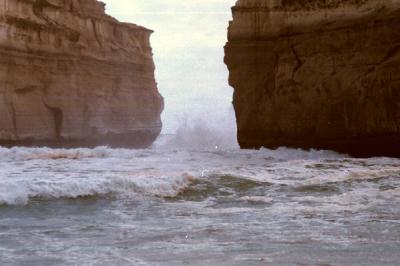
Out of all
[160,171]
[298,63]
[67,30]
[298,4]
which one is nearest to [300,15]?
[298,4]

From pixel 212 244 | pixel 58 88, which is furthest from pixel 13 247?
pixel 58 88

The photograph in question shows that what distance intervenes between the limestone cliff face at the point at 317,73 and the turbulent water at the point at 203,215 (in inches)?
108

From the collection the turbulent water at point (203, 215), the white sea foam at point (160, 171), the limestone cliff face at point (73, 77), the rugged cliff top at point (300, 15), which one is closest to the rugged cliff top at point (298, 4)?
the rugged cliff top at point (300, 15)

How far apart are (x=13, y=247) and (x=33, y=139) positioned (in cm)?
2284

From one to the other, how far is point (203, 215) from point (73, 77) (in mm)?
25215

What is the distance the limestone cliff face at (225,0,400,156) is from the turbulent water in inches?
108

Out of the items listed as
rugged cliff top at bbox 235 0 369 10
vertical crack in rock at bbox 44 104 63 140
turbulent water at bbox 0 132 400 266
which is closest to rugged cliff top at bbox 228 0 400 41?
rugged cliff top at bbox 235 0 369 10

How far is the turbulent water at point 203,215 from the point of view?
20.3 feet

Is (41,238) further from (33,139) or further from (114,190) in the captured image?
(33,139)

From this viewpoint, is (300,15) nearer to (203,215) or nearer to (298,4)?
(298,4)

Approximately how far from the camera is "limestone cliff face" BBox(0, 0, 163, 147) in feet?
91.4

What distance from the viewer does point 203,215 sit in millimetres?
8523

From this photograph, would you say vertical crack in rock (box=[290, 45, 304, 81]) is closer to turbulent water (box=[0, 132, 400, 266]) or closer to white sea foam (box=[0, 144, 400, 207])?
white sea foam (box=[0, 144, 400, 207])

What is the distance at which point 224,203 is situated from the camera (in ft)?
31.8
